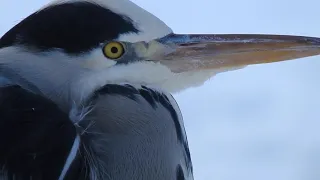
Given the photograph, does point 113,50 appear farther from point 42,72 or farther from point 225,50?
point 225,50

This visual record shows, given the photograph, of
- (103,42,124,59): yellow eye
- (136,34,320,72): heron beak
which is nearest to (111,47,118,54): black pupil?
(103,42,124,59): yellow eye

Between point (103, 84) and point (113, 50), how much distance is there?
3.5 inches

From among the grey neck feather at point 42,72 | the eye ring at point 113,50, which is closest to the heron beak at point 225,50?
the eye ring at point 113,50

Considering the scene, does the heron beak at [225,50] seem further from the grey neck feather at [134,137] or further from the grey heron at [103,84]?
the grey neck feather at [134,137]

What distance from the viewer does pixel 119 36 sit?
6.36 ft

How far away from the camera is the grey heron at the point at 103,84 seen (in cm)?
167

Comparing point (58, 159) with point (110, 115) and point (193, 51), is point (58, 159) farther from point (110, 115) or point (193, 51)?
point (193, 51)

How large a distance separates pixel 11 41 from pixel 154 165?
1.42ft

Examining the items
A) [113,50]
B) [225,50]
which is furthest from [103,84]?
[225,50]

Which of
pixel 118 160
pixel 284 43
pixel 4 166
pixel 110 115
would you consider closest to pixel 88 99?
pixel 110 115

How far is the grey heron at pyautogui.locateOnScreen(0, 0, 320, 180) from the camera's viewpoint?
1673 millimetres

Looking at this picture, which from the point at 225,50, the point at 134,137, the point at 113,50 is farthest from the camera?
the point at 225,50

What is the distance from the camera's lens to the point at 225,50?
6.93 ft

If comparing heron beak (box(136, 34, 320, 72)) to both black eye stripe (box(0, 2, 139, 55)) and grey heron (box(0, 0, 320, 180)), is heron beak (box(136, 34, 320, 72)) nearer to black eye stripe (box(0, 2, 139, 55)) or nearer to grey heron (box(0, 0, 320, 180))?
grey heron (box(0, 0, 320, 180))
